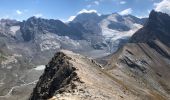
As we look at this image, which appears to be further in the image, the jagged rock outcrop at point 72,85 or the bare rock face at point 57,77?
the bare rock face at point 57,77

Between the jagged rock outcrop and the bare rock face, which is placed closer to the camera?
the jagged rock outcrop

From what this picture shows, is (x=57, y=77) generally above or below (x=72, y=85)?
below

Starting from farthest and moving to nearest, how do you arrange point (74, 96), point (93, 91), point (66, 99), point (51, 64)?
point (51, 64)
point (93, 91)
point (74, 96)
point (66, 99)

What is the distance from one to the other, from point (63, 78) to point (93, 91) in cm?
2045

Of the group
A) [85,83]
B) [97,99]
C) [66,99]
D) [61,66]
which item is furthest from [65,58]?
[66,99]

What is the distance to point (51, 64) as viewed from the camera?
134 meters

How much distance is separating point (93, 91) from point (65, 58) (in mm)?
35464

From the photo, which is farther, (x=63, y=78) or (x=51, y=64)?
(x=51, y=64)

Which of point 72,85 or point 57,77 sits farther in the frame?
point 57,77

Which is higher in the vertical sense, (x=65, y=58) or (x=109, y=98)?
(x=65, y=58)

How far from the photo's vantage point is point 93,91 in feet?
289

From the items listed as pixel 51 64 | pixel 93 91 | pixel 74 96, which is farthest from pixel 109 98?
pixel 51 64

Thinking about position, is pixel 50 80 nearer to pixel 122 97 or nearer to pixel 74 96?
pixel 122 97

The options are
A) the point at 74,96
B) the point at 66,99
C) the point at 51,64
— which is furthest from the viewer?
the point at 51,64
